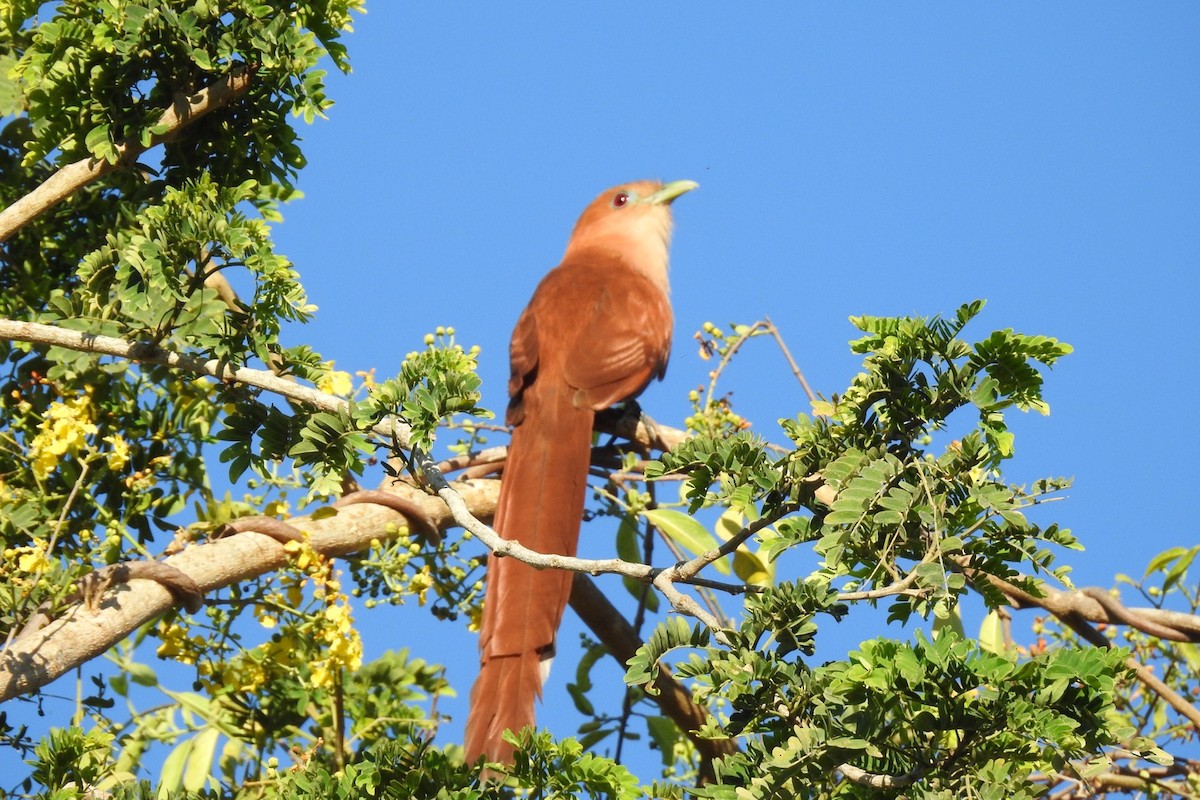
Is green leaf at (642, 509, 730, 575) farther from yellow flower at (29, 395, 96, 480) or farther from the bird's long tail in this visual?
yellow flower at (29, 395, 96, 480)

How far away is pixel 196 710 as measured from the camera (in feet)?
9.89

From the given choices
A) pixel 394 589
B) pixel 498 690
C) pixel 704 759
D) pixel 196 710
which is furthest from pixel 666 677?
pixel 196 710

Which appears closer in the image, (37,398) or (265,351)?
(265,351)

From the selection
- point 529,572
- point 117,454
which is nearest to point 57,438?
point 117,454

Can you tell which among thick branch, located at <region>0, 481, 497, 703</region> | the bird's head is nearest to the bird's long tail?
thick branch, located at <region>0, 481, 497, 703</region>

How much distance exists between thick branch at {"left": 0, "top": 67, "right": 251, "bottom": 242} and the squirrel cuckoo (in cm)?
118

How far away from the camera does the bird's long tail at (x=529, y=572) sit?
105 inches

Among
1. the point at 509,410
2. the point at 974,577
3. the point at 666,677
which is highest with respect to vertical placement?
the point at 509,410

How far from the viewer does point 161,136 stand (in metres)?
2.37

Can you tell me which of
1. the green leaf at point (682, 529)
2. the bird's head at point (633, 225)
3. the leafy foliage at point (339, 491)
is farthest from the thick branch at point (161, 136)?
the bird's head at point (633, 225)

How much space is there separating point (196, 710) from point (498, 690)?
2.67ft

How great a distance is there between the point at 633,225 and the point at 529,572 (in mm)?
2341

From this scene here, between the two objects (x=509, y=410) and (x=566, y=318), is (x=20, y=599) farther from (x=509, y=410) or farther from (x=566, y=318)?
(x=566, y=318)

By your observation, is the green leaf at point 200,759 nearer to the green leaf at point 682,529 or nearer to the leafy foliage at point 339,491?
the leafy foliage at point 339,491
